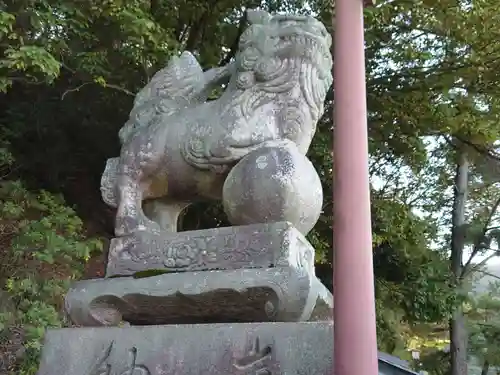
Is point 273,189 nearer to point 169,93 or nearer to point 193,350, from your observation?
point 193,350

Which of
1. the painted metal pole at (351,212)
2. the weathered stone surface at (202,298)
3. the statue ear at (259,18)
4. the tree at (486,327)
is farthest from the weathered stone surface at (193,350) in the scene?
the tree at (486,327)

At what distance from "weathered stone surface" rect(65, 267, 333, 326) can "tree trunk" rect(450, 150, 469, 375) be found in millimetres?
5942

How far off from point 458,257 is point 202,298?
25.8ft

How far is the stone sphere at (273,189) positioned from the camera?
2320 mm

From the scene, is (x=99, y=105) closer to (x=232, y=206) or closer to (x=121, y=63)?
(x=121, y=63)

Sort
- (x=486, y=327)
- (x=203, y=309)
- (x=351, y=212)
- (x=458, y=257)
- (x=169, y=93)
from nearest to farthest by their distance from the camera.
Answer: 1. (x=351, y=212)
2. (x=203, y=309)
3. (x=169, y=93)
4. (x=458, y=257)
5. (x=486, y=327)

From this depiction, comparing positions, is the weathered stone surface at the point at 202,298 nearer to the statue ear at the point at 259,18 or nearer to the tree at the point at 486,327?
the statue ear at the point at 259,18

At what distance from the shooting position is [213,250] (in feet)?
7.86

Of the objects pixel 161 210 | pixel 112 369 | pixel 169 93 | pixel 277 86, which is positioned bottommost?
pixel 112 369

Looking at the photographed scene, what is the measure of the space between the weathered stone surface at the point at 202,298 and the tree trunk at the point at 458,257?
5942 mm

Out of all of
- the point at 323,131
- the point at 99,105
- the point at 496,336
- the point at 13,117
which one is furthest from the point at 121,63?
the point at 496,336

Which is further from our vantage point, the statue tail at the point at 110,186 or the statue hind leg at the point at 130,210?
the statue tail at the point at 110,186

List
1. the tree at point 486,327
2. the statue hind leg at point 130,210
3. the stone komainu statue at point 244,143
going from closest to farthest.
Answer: the stone komainu statue at point 244,143
the statue hind leg at point 130,210
the tree at point 486,327

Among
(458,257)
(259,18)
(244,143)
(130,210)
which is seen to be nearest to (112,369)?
(130,210)
